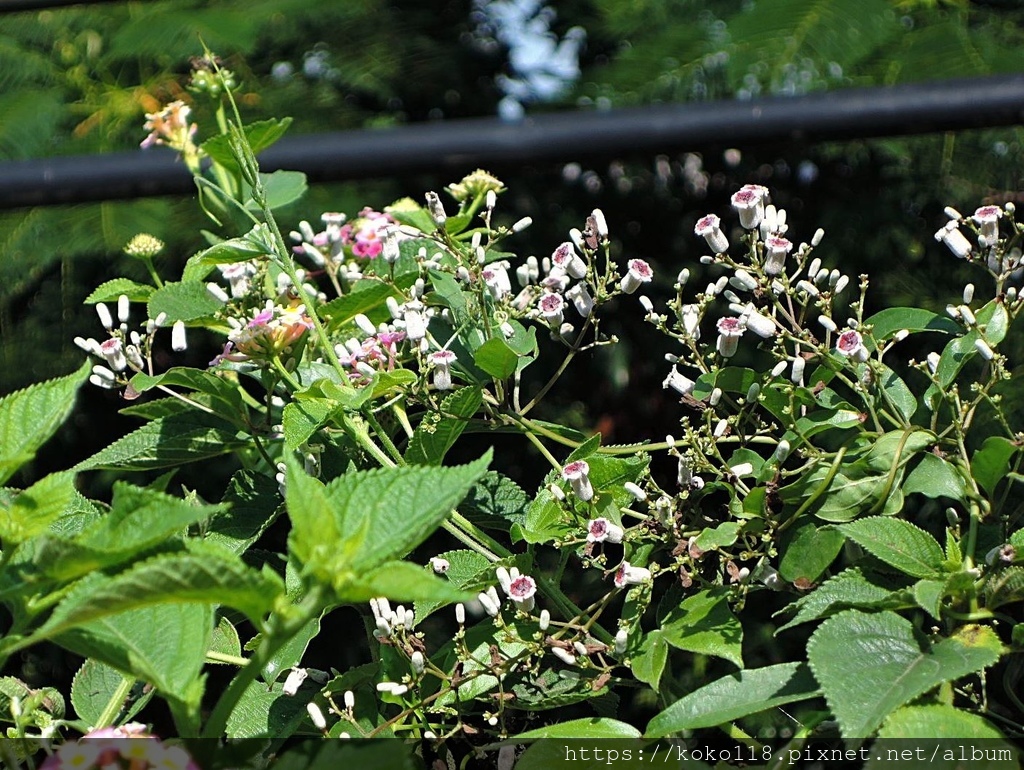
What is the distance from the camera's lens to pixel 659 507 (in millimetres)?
510

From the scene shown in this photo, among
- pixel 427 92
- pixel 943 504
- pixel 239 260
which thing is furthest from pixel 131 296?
pixel 427 92

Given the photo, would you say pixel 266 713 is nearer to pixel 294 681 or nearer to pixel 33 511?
pixel 294 681

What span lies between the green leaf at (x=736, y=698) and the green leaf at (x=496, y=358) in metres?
0.17

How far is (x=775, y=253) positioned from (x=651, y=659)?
0.20m

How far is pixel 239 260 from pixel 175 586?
0.29 metres

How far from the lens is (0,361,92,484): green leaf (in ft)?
1.36

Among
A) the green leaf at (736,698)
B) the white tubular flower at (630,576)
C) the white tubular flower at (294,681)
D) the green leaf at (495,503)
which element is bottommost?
the white tubular flower at (294,681)

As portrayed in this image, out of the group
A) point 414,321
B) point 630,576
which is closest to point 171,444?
point 414,321

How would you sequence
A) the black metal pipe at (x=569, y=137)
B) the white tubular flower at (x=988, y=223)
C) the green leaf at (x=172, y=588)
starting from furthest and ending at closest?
the black metal pipe at (x=569, y=137)
the white tubular flower at (x=988, y=223)
the green leaf at (x=172, y=588)

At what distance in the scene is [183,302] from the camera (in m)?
0.64

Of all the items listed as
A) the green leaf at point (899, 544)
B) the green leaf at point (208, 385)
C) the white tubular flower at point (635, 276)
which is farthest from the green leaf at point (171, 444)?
the green leaf at point (899, 544)

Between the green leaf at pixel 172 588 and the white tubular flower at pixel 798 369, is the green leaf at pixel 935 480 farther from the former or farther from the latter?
the green leaf at pixel 172 588

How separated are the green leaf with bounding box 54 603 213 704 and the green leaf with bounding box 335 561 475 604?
0.07 metres

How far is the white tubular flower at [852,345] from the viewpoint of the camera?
0.51 m
